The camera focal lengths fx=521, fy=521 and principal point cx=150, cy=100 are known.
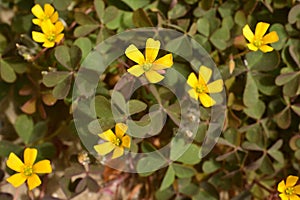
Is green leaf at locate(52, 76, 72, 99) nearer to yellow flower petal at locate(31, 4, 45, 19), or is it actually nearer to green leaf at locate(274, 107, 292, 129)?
yellow flower petal at locate(31, 4, 45, 19)

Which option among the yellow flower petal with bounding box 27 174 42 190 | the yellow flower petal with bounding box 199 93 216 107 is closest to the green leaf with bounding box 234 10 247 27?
the yellow flower petal with bounding box 199 93 216 107

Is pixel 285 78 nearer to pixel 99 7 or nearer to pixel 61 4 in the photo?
pixel 99 7

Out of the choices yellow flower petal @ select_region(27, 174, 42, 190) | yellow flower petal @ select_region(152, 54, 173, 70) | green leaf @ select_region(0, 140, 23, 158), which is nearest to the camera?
yellow flower petal @ select_region(152, 54, 173, 70)

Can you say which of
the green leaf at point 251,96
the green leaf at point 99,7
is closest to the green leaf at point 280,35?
the green leaf at point 251,96

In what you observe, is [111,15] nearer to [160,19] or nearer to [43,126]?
[160,19]

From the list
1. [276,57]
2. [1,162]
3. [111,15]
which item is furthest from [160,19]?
[1,162]
